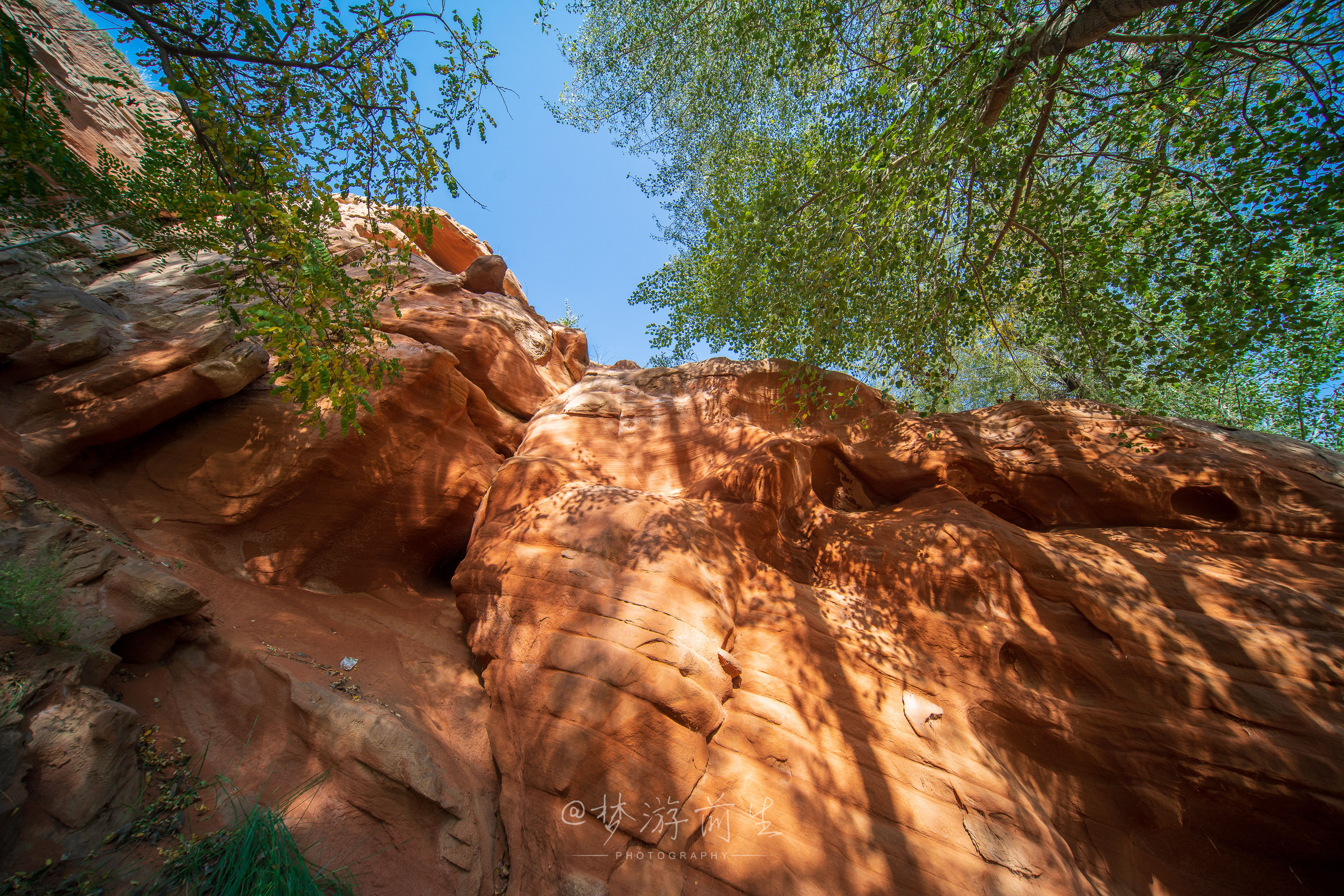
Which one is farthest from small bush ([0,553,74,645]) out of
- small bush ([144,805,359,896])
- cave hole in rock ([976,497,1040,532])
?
cave hole in rock ([976,497,1040,532])

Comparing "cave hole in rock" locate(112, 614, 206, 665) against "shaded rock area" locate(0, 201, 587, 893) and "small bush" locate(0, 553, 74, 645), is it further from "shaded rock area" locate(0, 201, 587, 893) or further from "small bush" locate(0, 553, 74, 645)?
"small bush" locate(0, 553, 74, 645)

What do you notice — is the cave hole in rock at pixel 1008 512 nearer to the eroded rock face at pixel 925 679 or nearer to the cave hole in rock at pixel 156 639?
the eroded rock face at pixel 925 679

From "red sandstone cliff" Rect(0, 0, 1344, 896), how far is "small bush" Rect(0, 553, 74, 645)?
14cm

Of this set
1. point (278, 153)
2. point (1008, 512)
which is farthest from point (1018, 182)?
point (278, 153)

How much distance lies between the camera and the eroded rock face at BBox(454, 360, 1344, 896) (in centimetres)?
422

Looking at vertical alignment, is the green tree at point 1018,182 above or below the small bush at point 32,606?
above

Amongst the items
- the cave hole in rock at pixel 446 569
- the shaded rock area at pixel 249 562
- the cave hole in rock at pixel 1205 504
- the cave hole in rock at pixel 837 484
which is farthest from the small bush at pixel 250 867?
the cave hole in rock at pixel 1205 504

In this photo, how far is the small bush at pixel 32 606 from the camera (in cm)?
358

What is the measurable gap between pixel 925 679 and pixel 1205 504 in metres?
5.66

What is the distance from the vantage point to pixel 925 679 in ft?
17.7

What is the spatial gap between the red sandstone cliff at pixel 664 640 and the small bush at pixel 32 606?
144mm

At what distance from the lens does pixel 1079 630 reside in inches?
221

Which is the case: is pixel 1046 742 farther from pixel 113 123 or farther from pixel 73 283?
pixel 113 123

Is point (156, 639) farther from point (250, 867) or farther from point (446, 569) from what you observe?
point (446, 569)
